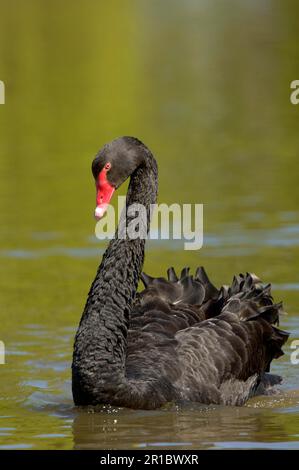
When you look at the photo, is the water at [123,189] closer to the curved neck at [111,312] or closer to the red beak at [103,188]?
the curved neck at [111,312]

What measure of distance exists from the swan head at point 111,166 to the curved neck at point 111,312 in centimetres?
18

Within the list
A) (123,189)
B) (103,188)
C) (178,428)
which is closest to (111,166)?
(103,188)

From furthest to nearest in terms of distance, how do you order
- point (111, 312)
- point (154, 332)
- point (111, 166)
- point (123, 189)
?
point (123, 189) < point (154, 332) < point (111, 312) < point (111, 166)

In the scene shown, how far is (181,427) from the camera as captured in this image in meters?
6.58

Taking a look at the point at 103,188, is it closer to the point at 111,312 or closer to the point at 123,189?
the point at 111,312

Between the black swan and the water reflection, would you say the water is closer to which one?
the water reflection

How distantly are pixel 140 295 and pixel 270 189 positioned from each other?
17.4 feet

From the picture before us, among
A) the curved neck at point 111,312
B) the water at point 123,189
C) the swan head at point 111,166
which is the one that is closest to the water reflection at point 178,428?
the water at point 123,189

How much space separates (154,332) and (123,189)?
20.2 ft

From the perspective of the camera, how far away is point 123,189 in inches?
525

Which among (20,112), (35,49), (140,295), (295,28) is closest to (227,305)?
(140,295)

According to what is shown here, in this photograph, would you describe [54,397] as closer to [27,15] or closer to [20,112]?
[20,112]

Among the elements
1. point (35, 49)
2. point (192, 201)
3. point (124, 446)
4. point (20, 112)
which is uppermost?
point (35, 49)

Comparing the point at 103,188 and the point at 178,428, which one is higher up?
the point at 103,188
